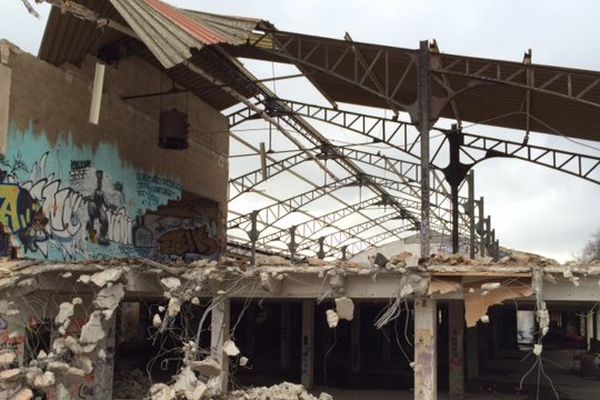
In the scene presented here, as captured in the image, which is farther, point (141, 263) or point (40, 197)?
point (40, 197)

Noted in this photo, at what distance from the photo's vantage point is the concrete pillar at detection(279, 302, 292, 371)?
28.7 m

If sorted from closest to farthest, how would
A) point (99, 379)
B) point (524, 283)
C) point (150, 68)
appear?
point (524, 283) → point (99, 379) → point (150, 68)

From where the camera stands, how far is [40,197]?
15.5 metres

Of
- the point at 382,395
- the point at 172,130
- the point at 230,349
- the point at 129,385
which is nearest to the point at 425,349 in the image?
the point at 230,349

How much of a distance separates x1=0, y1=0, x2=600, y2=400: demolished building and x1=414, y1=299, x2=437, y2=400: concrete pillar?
0.04 meters

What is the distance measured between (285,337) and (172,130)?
13.3m

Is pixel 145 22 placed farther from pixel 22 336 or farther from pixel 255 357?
pixel 255 357

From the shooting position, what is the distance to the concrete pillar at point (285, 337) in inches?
1131

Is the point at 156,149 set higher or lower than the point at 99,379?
higher

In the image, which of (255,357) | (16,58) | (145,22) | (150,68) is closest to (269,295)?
(145,22)

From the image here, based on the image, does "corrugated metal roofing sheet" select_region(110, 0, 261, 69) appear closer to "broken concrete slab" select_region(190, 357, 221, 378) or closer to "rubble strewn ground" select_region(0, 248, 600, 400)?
"rubble strewn ground" select_region(0, 248, 600, 400)

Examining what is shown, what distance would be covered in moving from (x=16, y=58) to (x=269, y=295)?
7834mm

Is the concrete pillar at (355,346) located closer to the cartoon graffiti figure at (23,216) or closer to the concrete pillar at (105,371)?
the concrete pillar at (105,371)

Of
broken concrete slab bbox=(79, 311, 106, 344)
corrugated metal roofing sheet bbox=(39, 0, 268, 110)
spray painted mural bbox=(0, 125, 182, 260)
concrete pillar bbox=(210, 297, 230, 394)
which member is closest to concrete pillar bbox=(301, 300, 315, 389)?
spray painted mural bbox=(0, 125, 182, 260)
